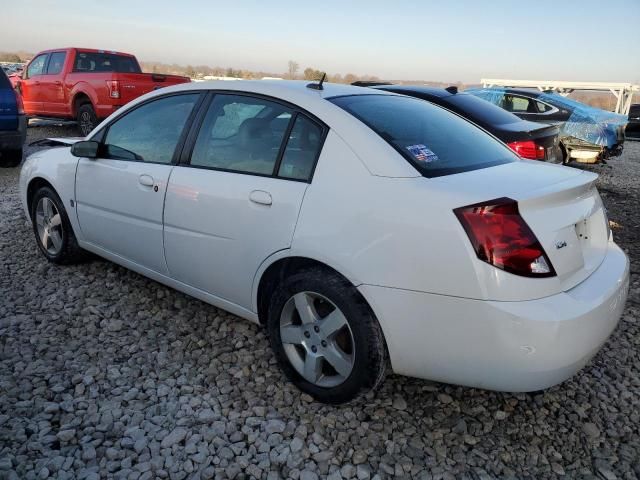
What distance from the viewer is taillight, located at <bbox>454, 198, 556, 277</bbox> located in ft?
6.50

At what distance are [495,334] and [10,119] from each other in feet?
25.5

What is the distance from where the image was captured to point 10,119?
24.4ft

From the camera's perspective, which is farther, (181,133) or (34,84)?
(34,84)

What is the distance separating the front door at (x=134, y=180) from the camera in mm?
3143

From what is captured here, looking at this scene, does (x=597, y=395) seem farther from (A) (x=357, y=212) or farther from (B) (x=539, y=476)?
(A) (x=357, y=212)

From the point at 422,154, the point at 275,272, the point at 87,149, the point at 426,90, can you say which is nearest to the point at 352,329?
the point at 275,272

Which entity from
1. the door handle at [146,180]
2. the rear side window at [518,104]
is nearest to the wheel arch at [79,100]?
→ the door handle at [146,180]

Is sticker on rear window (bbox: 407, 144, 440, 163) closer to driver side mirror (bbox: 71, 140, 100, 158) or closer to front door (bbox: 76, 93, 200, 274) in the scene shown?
front door (bbox: 76, 93, 200, 274)

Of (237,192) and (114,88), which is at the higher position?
(114,88)

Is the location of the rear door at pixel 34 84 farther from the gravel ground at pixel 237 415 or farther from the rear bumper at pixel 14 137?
the gravel ground at pixel 237 415

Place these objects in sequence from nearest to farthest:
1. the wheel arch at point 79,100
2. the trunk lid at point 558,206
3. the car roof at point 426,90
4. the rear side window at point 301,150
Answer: the trunk lid at point 558,206
the rear side window at point 301,150
the car roof at point 426,90
the wheel arch at point 79,100

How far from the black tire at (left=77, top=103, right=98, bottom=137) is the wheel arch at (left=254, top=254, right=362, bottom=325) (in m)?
8.89

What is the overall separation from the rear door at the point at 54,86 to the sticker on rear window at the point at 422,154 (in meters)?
10.4

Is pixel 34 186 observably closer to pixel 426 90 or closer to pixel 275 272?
pixel 275 272
